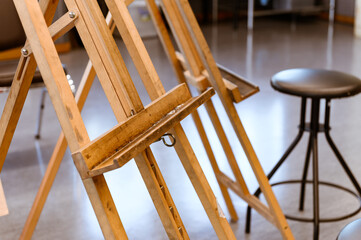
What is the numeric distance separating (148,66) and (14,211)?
4.82 ft

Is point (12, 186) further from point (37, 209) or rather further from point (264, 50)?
point (264, 50)

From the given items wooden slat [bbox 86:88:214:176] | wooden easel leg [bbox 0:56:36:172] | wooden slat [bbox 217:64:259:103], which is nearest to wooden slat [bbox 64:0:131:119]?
wooden slat [bbox 86:88:214:176]

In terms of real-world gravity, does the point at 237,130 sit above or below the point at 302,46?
above

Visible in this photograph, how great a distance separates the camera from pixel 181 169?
10.1 feet

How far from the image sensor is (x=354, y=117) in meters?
3.82

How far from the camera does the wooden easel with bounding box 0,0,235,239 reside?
1.26 m

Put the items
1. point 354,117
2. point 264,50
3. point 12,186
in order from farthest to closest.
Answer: point 264,50 < point 354,117 < point 12,186

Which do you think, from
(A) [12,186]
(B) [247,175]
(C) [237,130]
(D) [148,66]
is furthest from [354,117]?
(D) [148,66]

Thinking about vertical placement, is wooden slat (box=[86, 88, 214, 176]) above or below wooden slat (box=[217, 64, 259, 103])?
above

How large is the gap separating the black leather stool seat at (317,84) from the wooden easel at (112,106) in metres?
0.62

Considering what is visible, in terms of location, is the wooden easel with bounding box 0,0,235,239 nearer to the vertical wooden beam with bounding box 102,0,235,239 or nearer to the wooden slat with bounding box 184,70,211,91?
the vertical wooden beam with bounding box 102,0,235,239

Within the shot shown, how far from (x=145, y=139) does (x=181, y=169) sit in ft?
5.70

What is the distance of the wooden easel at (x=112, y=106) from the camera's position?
126 centimetres

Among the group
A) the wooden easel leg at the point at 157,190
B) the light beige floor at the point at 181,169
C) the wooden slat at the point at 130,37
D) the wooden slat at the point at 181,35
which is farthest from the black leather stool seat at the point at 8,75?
the wooden easel leg at the point at 157,190
